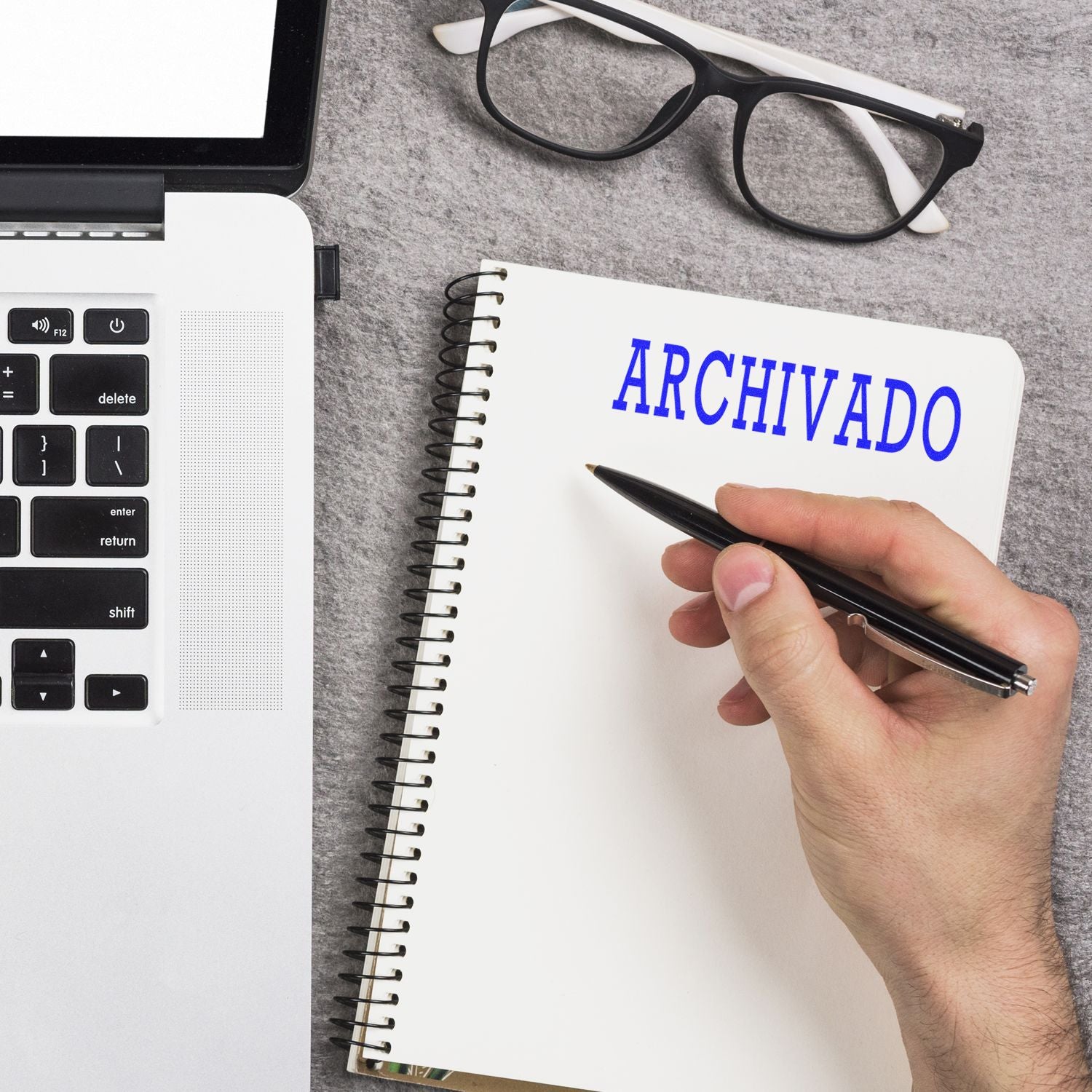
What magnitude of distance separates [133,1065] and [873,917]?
329 mm

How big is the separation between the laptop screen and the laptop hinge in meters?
0.02

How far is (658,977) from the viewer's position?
49 centimetres

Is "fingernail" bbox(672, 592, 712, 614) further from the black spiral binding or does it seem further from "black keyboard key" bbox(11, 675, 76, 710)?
"black keyboard key" bbox(11, 675, 76, 710)

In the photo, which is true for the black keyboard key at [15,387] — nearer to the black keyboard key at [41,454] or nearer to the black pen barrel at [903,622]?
the black keyboard key at [41,454]

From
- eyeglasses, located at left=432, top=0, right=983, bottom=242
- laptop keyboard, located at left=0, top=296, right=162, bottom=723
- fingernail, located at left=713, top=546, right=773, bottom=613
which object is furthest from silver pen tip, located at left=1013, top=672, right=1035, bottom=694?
laptop keyboard, located at left=0, top=296, right=162, bottom=723

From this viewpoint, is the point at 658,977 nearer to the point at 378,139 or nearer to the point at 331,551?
the point at 331,551

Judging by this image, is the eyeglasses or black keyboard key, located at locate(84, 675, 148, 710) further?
the eyeglasses

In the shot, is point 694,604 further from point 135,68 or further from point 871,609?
point 135,68

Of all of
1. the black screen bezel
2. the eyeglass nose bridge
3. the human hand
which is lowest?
the human hand

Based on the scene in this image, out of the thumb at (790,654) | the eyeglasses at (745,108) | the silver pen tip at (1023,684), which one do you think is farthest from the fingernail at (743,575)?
the eyeglasses at (745,108)

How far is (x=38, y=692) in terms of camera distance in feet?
1.30

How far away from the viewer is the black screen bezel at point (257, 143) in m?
0.43

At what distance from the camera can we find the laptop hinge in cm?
42

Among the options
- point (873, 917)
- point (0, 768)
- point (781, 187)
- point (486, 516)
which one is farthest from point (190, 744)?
point (781, 187)
